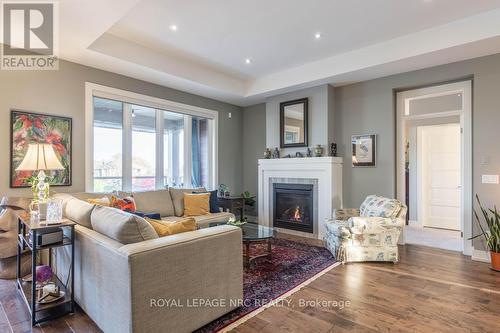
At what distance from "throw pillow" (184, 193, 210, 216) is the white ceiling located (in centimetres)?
199

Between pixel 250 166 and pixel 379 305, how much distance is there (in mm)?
4399

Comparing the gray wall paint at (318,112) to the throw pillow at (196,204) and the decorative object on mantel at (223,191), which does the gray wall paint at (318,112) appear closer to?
the decorative object on mantel at (223,191)

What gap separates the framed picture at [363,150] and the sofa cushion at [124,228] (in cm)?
390

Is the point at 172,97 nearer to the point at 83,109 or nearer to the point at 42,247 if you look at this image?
the point at 83,109

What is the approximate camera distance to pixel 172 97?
203 inches

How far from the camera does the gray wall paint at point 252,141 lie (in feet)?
20.8

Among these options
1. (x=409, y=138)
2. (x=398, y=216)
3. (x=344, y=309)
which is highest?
(x=409, y=138)

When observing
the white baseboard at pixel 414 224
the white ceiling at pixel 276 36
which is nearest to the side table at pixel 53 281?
the white ceiling at pixel 276 36

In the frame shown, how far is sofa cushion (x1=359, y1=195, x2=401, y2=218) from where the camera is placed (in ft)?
12.2

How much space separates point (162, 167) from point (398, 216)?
4.01 m

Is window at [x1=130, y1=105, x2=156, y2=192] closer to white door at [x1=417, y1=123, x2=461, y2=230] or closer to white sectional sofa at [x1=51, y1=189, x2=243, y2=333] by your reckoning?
white sectional sofa at [x1=51, y1=189, x2=243, y2=333]

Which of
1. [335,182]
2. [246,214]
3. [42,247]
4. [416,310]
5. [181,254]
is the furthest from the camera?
[246,214]

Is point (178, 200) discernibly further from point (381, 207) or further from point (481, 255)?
point (481, 255)

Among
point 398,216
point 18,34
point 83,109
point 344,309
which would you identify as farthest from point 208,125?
point 344,309
